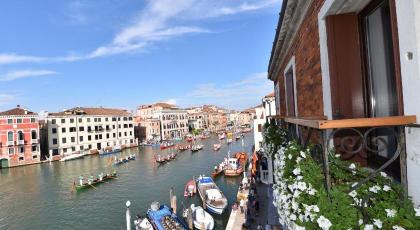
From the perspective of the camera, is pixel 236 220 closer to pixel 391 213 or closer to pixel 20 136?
pixel 391 213

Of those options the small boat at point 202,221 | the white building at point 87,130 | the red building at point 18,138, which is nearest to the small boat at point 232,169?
the small boat at point 202,221

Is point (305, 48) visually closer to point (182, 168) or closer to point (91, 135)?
point (182, 168)

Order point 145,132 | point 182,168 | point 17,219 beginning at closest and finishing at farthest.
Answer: point 17,219 < point 182,168 < point 145,132

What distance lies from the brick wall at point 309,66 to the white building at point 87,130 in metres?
53.1

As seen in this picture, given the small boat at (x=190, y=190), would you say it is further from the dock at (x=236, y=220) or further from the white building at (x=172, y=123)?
the white building at (x=172, y=123)

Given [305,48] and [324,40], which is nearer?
[324,40]

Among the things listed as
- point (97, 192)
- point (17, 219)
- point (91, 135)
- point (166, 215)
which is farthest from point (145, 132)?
point (166, 215)

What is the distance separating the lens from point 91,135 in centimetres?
5872

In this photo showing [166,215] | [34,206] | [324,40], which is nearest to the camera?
[324,40]

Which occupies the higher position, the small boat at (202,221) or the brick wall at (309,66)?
the brick wall at (309,66)

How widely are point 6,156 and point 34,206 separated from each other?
961 inches

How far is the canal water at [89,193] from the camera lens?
828 inches

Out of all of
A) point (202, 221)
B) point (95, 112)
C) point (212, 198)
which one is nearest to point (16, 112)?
point (95, 112)

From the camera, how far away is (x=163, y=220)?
697 inches
